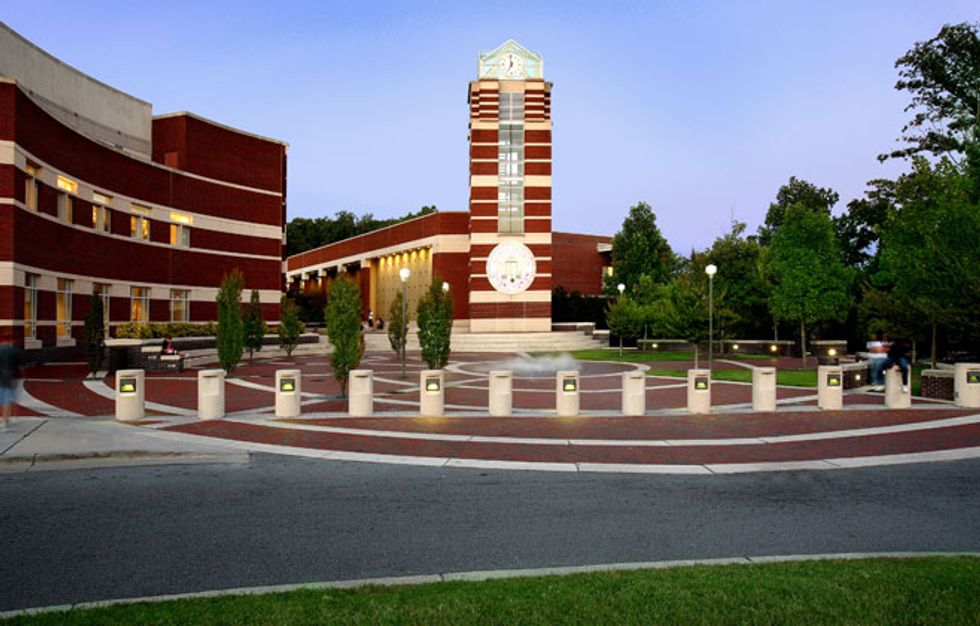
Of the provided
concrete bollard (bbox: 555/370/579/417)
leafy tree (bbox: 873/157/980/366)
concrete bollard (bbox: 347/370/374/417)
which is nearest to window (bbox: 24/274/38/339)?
concrete bollard (bbox: 347/370/374/417)

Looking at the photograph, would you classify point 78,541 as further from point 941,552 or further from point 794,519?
point 941,552

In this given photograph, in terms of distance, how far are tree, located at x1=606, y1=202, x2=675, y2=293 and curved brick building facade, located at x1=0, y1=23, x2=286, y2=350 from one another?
1131 inches

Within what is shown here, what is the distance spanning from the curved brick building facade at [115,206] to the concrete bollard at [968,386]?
30.2 meters

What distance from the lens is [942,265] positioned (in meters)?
22.7

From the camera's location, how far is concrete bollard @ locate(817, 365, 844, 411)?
16.3 metres

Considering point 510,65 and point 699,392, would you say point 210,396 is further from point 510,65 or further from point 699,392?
point 510,65

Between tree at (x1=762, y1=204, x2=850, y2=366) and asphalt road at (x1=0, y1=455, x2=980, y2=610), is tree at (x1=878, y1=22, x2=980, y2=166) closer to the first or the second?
tree at (x1=762, y1=204, x2=850, y2=366)

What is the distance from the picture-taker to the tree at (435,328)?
23812 mm

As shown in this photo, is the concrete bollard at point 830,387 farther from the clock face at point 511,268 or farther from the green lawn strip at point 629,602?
the clock face at point 511,268

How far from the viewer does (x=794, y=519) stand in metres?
7.51

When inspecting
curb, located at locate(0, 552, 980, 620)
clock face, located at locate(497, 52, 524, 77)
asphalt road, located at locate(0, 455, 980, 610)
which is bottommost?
asphalt road, located at locate(0, 455, 980, 610)

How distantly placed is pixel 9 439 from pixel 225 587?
869 centimetres

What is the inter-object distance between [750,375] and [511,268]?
26.7 meters

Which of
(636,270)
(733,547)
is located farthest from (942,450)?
(636,270)
